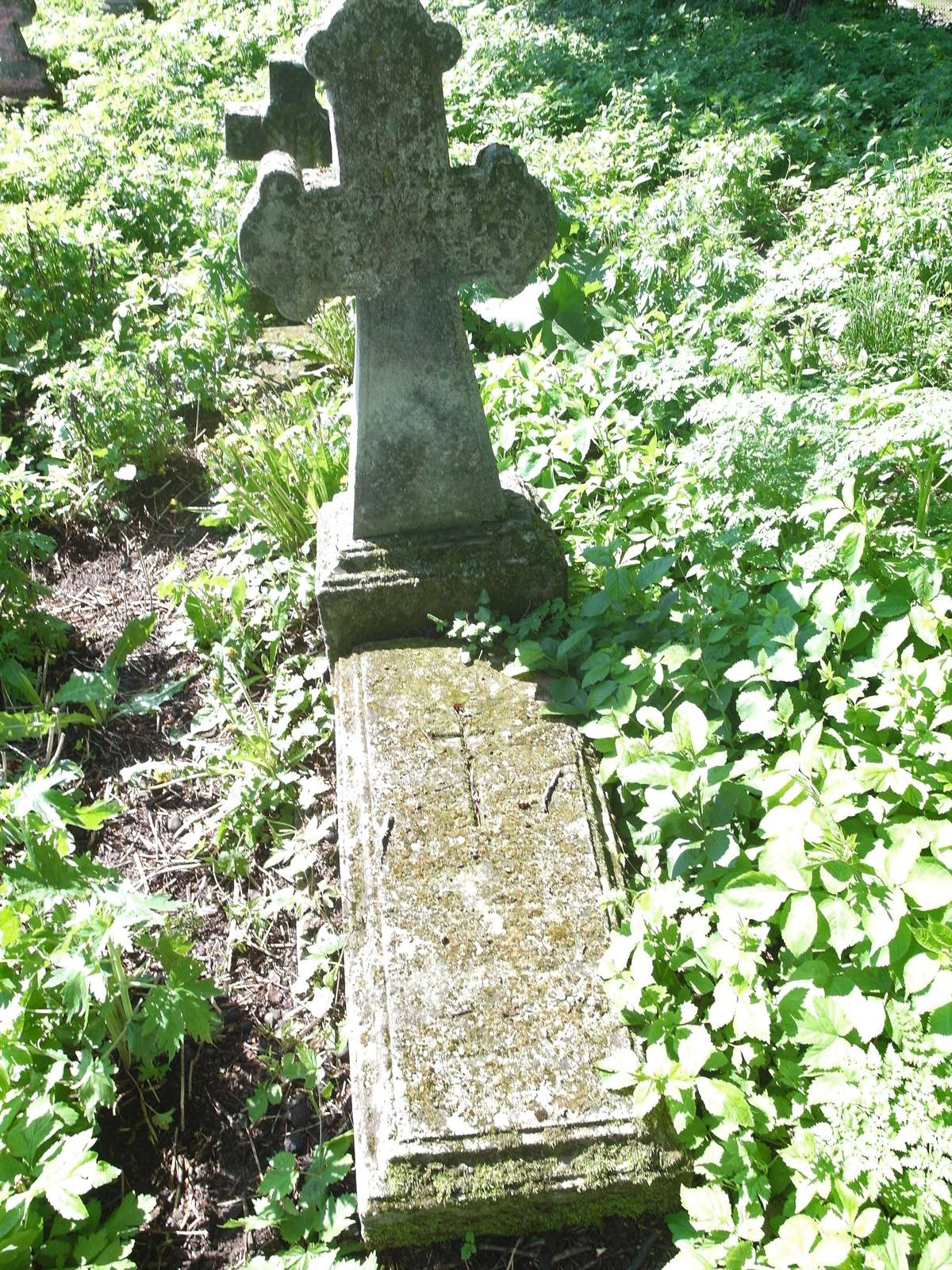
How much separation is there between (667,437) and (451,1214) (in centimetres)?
276

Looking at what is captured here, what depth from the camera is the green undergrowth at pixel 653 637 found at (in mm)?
1750

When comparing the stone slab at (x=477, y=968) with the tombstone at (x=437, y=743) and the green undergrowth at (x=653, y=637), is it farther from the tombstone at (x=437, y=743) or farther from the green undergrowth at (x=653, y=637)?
the green undergrowth at (x=653, y=637)

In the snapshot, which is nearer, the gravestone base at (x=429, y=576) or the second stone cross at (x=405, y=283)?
the second stone cross at (x=405, y=283)

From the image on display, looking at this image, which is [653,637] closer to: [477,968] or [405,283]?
[477,968]

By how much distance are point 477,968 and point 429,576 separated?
122cm

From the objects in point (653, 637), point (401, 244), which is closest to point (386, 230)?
point (401, 244)

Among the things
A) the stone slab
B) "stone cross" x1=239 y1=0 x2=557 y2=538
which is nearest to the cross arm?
"stone cross" x1=239 y1=0 x2=557 y2=538

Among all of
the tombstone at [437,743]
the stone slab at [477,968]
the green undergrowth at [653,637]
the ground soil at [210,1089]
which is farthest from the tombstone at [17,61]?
the stone slab at [477,968]

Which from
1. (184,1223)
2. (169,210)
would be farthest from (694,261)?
(184,1223)

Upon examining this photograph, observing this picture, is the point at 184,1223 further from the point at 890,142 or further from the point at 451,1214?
the point at 890,142

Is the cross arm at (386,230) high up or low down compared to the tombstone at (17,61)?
down

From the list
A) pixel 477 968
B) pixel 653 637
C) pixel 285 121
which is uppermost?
pixel 285 121

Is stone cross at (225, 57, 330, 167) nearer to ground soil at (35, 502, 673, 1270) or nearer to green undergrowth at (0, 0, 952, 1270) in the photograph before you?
green undergrowth at (0, 0, 952, 1270)

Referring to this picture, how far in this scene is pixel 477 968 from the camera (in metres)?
2.05
